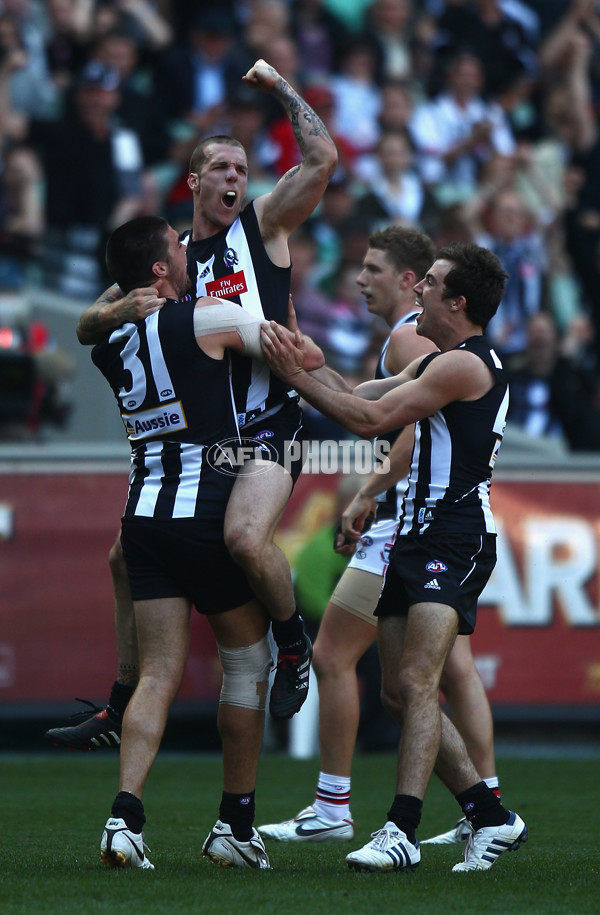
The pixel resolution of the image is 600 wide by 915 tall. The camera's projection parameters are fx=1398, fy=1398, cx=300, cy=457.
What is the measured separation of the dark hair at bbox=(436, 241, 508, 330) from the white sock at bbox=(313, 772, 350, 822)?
7.48 ft

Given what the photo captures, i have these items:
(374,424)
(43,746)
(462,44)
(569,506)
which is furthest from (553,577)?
(462,44)

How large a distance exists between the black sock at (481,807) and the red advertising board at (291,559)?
188 inches

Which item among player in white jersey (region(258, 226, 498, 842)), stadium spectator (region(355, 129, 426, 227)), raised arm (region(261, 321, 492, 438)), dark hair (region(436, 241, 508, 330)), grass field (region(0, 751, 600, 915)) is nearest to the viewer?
Answer: grass field (region(0, 751, 600, 915))

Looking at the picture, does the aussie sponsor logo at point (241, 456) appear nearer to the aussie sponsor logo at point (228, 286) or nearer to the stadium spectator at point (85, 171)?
the aussie sponsor logo at point (228, 286)

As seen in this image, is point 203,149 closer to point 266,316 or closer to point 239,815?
point 266,316

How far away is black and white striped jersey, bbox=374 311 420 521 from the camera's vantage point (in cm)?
625

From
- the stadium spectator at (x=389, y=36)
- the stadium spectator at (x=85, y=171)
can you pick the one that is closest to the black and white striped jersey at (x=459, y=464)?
the stadium spectator at (x=85, y=171)

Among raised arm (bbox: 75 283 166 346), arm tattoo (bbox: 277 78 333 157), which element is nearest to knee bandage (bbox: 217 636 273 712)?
raised arm (bbox: 75 283 166 346)

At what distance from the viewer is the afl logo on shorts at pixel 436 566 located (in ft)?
16.6

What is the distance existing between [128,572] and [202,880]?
1.13 metres

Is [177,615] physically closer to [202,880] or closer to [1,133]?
[202,880]

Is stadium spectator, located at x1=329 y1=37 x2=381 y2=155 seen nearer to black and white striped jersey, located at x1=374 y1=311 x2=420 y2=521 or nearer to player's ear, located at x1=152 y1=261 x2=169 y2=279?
black and white striped jersey, located at x1=374 y1=311 x2=420 y2=521

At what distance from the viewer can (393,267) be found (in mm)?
6430

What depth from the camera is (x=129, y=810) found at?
480 cm
